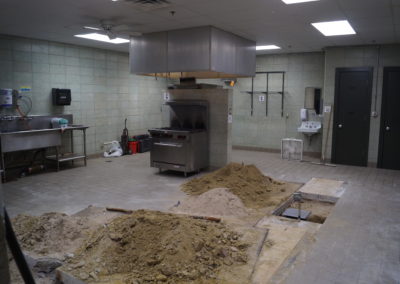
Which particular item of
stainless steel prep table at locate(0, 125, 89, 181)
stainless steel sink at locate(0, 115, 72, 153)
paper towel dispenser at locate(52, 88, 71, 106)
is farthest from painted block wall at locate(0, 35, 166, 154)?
stainless steel prep table at locate(0, 125, 89, 181)

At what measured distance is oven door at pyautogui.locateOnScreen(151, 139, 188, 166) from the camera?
6.91 m

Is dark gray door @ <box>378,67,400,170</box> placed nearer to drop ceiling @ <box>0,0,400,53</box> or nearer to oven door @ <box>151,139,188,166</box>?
drop ceiling @ <box>0,0,400,53</box>

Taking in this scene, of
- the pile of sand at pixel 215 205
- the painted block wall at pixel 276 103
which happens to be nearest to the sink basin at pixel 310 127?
the painted block wall at pixel 276 103

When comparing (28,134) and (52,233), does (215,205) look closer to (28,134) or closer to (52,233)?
(52,233)

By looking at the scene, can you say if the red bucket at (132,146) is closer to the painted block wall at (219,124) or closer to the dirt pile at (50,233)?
the painted block wall at (219,124)

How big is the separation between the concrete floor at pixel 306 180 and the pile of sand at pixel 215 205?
42 cm

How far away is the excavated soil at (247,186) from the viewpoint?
17.5 ft

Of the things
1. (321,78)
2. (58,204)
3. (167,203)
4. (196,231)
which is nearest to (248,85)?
(321,78)

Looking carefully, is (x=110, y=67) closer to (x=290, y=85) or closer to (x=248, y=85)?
(x=248, y=85)

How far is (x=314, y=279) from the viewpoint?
301cm

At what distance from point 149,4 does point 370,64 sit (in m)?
5.69

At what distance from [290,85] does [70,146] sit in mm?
6367

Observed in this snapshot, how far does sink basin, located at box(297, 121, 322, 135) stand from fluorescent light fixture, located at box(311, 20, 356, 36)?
297cm

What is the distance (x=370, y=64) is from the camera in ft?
25.8
